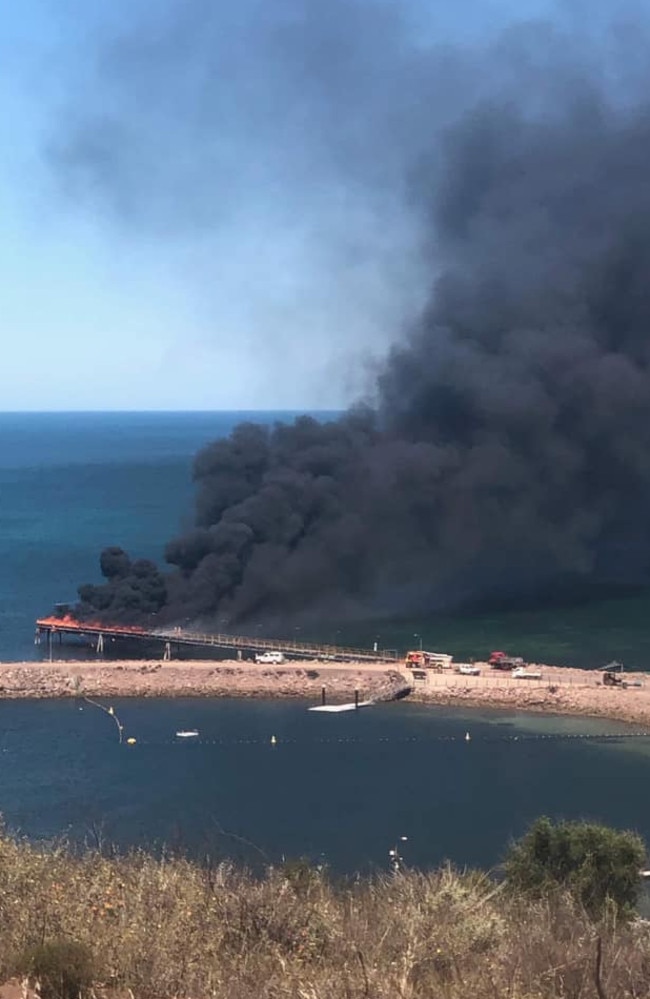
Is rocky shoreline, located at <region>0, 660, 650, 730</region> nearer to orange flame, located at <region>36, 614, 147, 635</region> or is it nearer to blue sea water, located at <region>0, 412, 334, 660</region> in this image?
blue sea water, located at <region>0, 412, 334, 660</region>

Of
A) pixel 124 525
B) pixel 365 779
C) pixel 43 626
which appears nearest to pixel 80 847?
pixel 365 779

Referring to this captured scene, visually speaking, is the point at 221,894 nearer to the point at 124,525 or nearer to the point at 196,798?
the point at 196,798

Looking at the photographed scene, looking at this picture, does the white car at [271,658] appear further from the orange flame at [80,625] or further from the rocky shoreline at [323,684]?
the orange flame at [80,625]

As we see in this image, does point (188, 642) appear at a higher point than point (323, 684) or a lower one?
higher

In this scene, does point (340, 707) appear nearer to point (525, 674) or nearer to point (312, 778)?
point (525, 674)

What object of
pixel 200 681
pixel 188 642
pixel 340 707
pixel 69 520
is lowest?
pixel 340 707

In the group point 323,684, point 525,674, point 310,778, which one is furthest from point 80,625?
point 310,778
